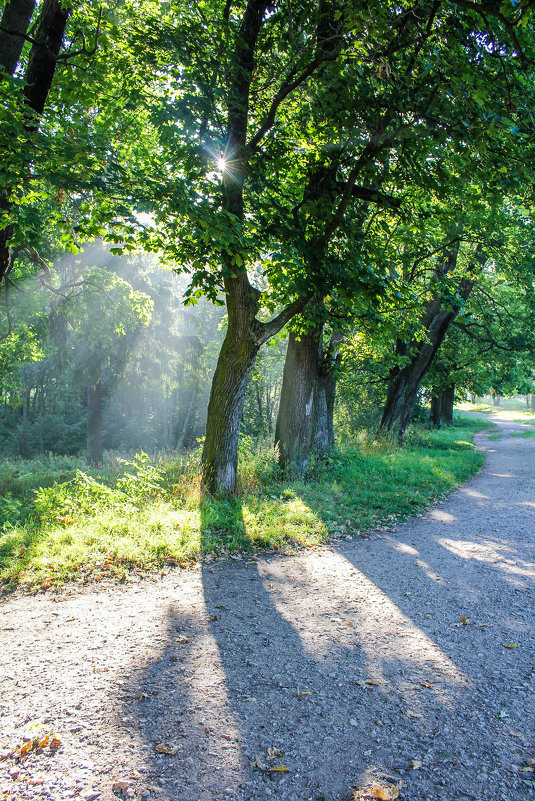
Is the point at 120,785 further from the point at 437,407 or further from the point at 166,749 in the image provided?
the point at 437,407

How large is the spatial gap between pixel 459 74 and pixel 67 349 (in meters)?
15.9

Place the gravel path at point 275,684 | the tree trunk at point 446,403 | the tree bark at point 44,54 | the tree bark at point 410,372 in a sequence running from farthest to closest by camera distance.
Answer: the tree trunk at point 446,403
the tree bark at point 410,372
the tree bark at point 44,54
the gravel path at point 275,684

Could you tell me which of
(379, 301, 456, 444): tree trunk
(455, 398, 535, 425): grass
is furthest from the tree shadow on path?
(455, 398, 535, 425): grass

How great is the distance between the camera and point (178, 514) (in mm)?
6480

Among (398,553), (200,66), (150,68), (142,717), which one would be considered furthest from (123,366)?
(142,717)

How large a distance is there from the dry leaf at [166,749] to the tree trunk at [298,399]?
768 cm

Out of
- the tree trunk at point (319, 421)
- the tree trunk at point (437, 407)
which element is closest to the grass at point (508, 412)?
the tree trunk at point (437, 407)

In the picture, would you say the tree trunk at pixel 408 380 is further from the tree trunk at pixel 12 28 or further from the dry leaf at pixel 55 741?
the dry leaf at pixel 55 741

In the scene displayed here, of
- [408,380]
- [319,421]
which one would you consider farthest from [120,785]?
[408,380]

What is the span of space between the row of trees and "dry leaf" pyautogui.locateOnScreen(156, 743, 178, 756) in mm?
4782

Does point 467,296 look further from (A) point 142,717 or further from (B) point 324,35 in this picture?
(A) point 142,717

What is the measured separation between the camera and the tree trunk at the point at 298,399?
10180mm

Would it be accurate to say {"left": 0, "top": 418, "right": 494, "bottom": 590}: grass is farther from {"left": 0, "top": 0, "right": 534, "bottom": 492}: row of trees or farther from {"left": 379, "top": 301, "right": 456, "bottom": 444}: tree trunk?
{"left": 379, "top": 301, "right": 456, "bottom": 444}: tree trunk

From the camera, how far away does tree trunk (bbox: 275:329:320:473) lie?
10.2 metres
